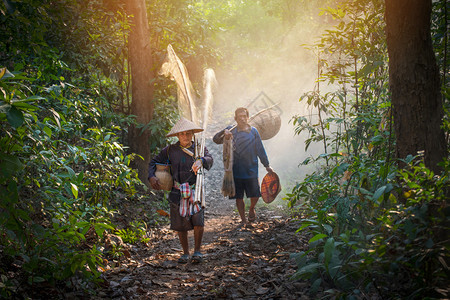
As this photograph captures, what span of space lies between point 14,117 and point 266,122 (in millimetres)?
7662

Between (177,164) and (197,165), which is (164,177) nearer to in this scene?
(177,164)

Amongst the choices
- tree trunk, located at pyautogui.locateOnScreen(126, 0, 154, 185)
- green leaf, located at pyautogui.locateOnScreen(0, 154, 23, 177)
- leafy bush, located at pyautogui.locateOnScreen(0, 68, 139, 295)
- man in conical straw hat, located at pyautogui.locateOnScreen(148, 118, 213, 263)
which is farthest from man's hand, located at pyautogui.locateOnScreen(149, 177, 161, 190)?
tree trunk, located at pyautogui.locateOnScreen(126, 0, 154, 185)

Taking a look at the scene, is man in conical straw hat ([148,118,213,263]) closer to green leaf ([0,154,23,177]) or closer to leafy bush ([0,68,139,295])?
leafy bush ([0,68,139,295])

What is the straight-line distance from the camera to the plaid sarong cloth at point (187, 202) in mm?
5527

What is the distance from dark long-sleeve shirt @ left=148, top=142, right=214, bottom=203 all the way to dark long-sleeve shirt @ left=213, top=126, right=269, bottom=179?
6.88 ft

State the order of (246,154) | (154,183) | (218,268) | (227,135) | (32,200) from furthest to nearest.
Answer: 1. (246,154)
2. (227,135)
3. (154,183)
4. (218,268)
5. (32,200)

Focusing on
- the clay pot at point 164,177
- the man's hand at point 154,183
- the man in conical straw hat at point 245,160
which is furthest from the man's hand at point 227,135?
the man's hand at point 154,183

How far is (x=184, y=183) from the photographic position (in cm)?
561

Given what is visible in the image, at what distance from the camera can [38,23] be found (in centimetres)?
493

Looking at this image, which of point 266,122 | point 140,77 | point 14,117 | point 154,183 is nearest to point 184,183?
point 154,183

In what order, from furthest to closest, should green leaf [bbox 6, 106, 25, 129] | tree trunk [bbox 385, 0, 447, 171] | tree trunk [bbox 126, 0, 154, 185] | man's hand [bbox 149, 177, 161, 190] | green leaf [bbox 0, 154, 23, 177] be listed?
tree trunk [bbox 126, 0, 154, 185]
man's hand [bbox 149, 177, 161, 190]
tree trunk [bbox 385, 0, 447, 171]
green leaf [bbox 0, 154, 23, 177]
green leaf [bbox 6, 106, 25, 129]

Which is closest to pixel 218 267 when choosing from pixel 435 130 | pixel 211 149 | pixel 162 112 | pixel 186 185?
pixel 186 185

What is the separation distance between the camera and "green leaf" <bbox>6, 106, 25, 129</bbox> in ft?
7.63

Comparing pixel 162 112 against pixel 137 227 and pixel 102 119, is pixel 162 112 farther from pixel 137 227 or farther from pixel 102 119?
pixel 137 227
